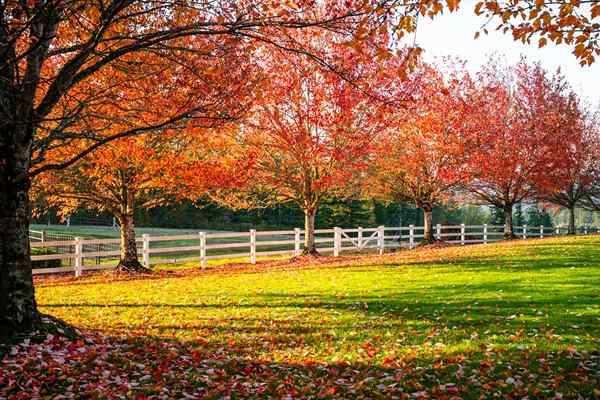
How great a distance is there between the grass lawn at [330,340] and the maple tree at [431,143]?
12.2m

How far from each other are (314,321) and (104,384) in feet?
13.5

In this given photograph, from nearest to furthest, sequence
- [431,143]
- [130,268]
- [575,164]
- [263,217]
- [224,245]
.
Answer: [130,268] < [224,245] < [431,143] < [575,164] < [263,217]

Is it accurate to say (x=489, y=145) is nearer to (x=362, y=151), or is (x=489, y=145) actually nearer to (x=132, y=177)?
(x=362, y=151)

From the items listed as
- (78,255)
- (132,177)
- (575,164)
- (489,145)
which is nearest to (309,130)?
(132,177)

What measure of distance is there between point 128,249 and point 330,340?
12.3 m

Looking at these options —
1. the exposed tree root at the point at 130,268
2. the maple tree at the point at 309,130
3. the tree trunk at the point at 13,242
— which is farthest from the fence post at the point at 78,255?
the tree trunk at the point at 13,242

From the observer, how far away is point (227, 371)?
6.20 m

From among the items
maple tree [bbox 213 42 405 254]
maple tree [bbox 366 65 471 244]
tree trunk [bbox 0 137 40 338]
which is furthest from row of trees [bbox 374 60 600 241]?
tree trunk [bbox 0 137 40 338]

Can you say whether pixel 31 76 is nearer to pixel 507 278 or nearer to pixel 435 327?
pixel 435 327

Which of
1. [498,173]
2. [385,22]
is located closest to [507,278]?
[385,22]

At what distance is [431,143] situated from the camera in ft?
84.6

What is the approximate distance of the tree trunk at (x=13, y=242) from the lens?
260 inches

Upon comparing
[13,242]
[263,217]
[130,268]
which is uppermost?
[263,217]

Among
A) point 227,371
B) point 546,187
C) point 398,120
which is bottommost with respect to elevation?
point 227,371
